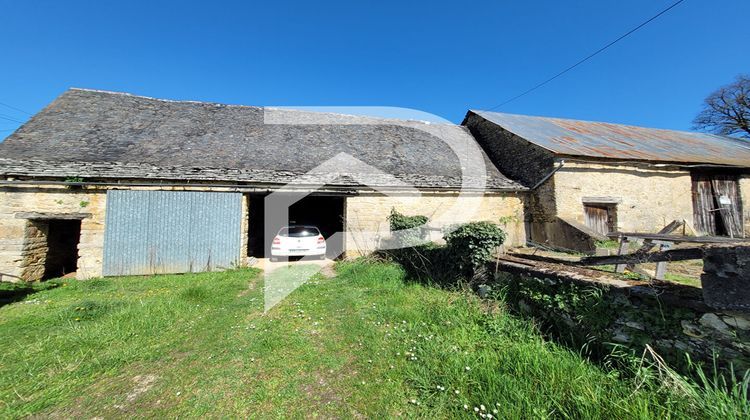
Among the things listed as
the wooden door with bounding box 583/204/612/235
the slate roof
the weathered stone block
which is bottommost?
the weathered stone block

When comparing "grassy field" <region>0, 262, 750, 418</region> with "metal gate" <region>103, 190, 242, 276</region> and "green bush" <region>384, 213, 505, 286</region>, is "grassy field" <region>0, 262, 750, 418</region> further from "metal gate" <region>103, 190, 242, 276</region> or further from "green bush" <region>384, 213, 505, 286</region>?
"metal gate" <region>103, 190, 242, 276</region>

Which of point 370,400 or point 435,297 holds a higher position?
point 435,297

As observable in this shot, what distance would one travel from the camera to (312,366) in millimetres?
3035

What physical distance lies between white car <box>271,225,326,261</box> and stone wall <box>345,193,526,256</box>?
3.41 ft

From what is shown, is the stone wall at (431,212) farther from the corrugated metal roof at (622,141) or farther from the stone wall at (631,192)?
the corrugated metal roof at (622,141)

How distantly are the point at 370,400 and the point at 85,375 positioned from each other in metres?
3.05

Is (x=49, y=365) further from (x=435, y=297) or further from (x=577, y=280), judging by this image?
(x=577, y=280)

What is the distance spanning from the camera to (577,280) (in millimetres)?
3121

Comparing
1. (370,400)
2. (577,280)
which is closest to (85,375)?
(370,400)

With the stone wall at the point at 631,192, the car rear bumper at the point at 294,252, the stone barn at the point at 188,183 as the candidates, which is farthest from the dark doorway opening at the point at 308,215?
the stone wall at the point at 631,192

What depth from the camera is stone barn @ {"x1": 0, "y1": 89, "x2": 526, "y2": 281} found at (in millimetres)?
7312

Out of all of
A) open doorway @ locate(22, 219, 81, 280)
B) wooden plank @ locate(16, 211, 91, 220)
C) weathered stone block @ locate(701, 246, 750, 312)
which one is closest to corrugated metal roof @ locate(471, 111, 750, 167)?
weathered stone block @ locate(701, 246, 750, 312)

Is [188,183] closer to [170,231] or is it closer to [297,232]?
[170,231]

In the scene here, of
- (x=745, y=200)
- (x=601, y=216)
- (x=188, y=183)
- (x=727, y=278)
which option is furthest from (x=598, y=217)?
(x=188, y=183)
